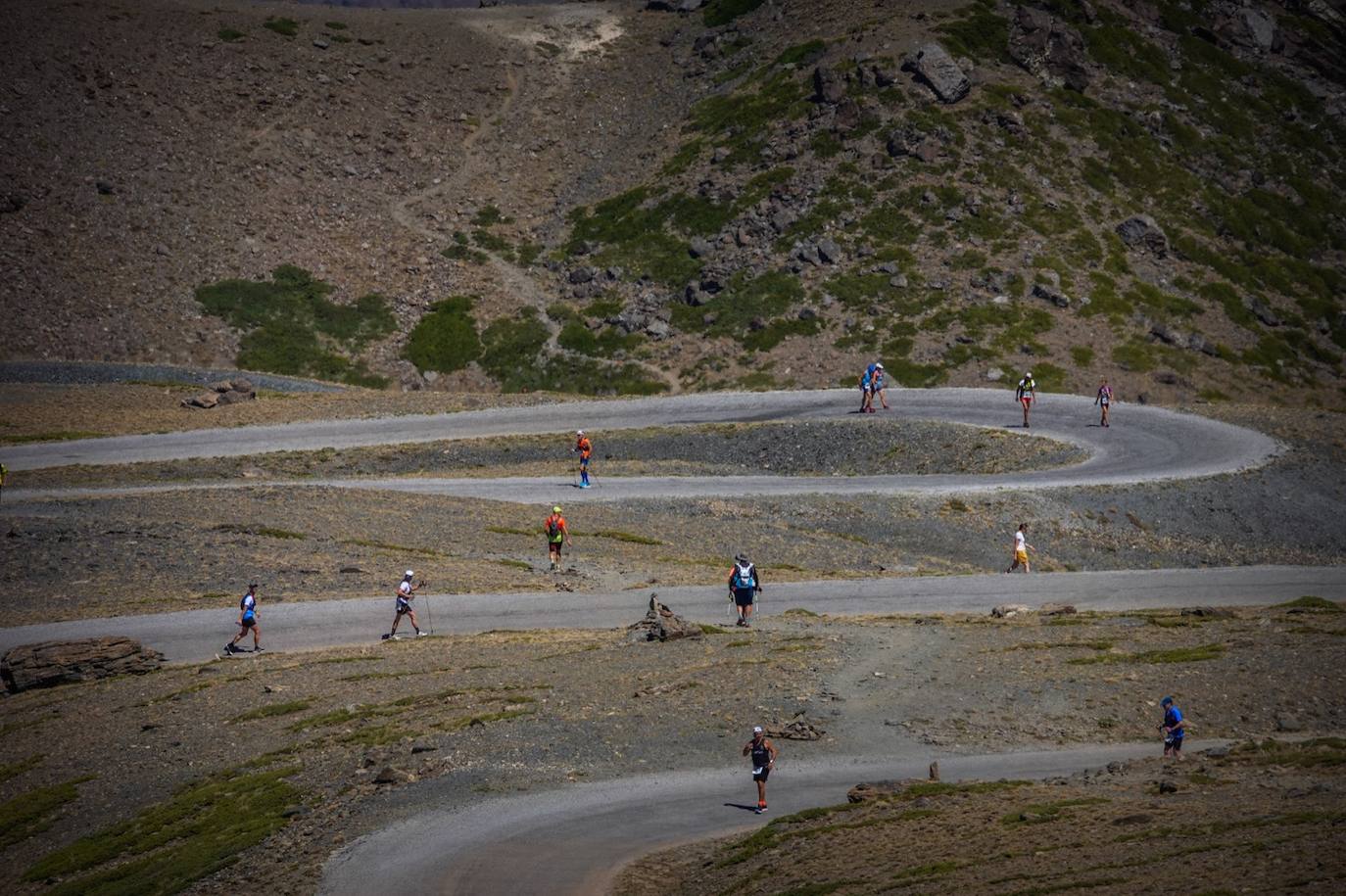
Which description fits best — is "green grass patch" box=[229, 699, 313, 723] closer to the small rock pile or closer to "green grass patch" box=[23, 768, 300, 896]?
"green grass patch" box=[23, 768, 300, 896]

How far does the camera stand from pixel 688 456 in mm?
66812

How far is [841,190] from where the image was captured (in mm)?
101875

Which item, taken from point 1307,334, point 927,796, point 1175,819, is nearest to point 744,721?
point 927,796

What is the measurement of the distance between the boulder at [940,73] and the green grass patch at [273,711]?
8792 centimetres

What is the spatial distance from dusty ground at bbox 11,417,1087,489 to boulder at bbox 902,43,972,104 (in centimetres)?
4912

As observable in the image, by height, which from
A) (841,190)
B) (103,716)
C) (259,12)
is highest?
(259,12)

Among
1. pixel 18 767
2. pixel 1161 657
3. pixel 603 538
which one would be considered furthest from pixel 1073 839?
pixel 603 538

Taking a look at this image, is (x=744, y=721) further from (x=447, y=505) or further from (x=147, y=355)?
(x=147, y=355)

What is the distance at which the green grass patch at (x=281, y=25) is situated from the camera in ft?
423

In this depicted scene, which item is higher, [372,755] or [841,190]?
[841,190]

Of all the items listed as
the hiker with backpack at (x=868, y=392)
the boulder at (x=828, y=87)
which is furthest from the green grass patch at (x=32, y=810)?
the boulder at (x=828, y=87)

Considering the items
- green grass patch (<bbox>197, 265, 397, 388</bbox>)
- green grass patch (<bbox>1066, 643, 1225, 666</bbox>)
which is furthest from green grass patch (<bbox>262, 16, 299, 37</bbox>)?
green grass patch (<bbox>1066, 643, 1225, 666</bbox>)

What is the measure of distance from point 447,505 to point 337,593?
12.1 m

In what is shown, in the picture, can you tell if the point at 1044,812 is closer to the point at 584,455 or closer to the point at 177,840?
the point at 177,840
